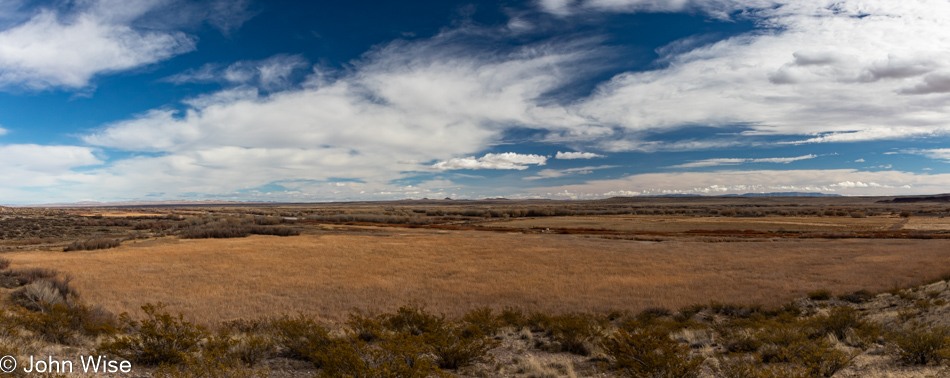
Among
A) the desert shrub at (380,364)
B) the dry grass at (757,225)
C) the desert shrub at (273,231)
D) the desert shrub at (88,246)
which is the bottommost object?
the dry grass at (757,225)

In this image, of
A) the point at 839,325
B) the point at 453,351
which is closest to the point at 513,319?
the point at 453,351

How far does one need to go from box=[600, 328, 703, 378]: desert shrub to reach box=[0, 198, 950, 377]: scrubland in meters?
0.03

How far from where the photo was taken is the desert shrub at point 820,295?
14105mm

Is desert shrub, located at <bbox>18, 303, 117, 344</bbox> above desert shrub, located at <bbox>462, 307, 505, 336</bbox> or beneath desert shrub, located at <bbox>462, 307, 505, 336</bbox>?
above

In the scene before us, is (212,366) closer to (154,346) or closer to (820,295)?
(154,346)

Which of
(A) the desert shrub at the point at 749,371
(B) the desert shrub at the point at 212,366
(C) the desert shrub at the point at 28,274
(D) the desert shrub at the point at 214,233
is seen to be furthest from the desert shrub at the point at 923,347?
(D) the desert shrub at the point at 214,233

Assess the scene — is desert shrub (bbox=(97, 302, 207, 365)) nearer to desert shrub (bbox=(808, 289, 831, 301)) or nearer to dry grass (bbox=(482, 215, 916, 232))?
desert shrub (bbox=(808, 289, 831, 301))

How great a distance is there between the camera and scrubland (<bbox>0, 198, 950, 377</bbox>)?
7477 millimetres

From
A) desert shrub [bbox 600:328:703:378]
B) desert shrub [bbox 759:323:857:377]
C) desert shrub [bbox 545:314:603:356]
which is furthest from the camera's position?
desert shrub [bbox 545:314:603:356]

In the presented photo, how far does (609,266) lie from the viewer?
21.3m

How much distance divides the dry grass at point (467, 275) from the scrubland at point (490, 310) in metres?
0.12

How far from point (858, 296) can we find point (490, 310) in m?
12.4

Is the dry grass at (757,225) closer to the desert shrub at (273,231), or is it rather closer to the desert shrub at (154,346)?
the desert shrub at (273,231)

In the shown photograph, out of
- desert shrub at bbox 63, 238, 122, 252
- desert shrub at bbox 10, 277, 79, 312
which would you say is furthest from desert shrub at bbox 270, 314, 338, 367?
desert shrub at bbox 63, 238, 122, 252
